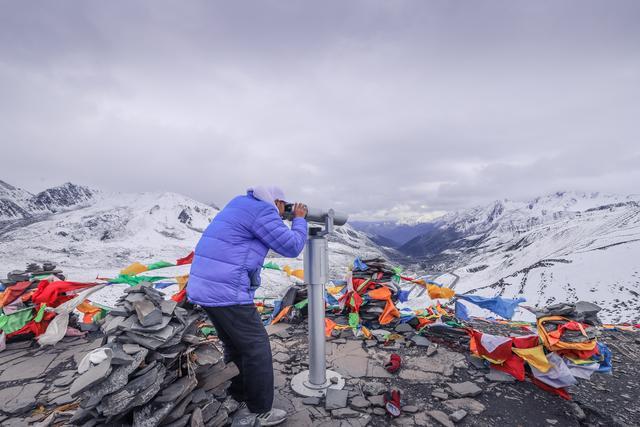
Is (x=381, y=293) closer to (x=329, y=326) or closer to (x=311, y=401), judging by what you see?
(x=329, y=326)

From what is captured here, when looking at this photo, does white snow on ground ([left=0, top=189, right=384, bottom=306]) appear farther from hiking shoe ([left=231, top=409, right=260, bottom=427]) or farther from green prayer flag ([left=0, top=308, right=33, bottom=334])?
hiking shoe ([left=231, top=409, right=260, bottom=427])

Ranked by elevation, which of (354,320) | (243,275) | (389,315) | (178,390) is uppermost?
(243,275)

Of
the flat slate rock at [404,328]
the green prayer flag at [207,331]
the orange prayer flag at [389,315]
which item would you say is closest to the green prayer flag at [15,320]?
the green prayer flag at [207,331]

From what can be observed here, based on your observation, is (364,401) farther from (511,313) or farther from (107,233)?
(107,233)

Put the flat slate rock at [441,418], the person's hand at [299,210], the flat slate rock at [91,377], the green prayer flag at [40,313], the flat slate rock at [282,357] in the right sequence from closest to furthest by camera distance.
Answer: the flat slate rock at [91,377], the flat slate rock at [441,418], the person's hand at [299,210], the flat slate rock at [282,357], the green prayer flag at [40,313]

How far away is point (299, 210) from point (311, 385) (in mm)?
2799

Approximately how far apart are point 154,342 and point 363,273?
618cm

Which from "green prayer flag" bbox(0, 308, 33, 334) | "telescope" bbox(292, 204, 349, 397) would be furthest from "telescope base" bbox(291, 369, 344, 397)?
"green prayer flag" bbox(0, 308, 33, 334)

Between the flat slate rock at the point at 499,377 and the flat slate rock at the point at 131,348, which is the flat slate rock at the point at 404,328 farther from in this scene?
the flat slate rock at the point at 131,348

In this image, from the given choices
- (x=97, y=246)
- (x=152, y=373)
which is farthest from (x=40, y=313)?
(x=97, y=246)

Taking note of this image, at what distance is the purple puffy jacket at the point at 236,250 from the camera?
3710mm

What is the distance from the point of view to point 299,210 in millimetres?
4336

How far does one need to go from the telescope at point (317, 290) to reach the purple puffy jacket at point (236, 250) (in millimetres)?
900

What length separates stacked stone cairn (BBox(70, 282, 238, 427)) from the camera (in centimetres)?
309
